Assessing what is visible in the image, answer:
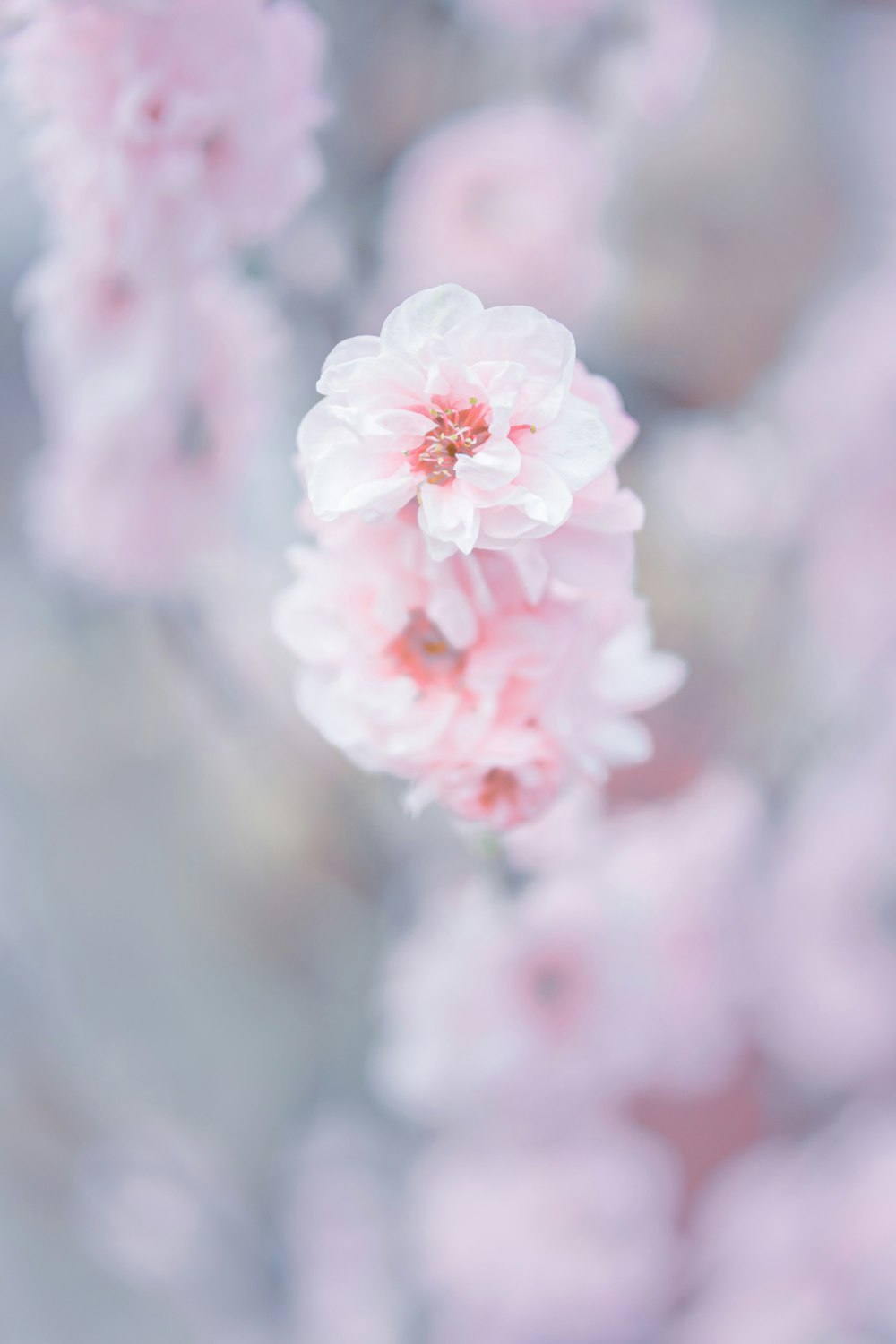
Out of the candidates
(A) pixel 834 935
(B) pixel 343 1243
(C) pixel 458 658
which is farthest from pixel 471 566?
(B) pixel 343 1243

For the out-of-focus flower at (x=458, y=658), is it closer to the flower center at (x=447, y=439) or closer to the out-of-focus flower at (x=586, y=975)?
the flower center at (x=447, y=439)

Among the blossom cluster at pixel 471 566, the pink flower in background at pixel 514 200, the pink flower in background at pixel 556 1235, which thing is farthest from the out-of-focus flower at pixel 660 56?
the pink flower in background at pixel 556 1235

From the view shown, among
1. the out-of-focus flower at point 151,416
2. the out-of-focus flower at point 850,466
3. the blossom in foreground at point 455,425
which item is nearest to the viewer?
the blossom in foreground at point 455,425

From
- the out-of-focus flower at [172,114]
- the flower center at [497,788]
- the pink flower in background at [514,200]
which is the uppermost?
the pink flower in background at [514,200]

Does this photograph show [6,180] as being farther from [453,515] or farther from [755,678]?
[755,678]

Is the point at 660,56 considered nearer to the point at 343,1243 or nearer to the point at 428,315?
the point at 428,315

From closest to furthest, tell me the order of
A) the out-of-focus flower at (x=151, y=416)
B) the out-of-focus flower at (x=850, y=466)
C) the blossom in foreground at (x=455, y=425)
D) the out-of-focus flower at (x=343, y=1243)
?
1. the blossom in foreground at (x=455, y=425)
2. the out-of-focus flower at (x=151, y=416)
3. the out-of-focus flower at (x=850, y=466)
4. the out-of-focus flower at (x=343, y=1243)

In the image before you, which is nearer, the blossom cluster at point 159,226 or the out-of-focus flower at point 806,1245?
the blossom cluster at point 159,226
